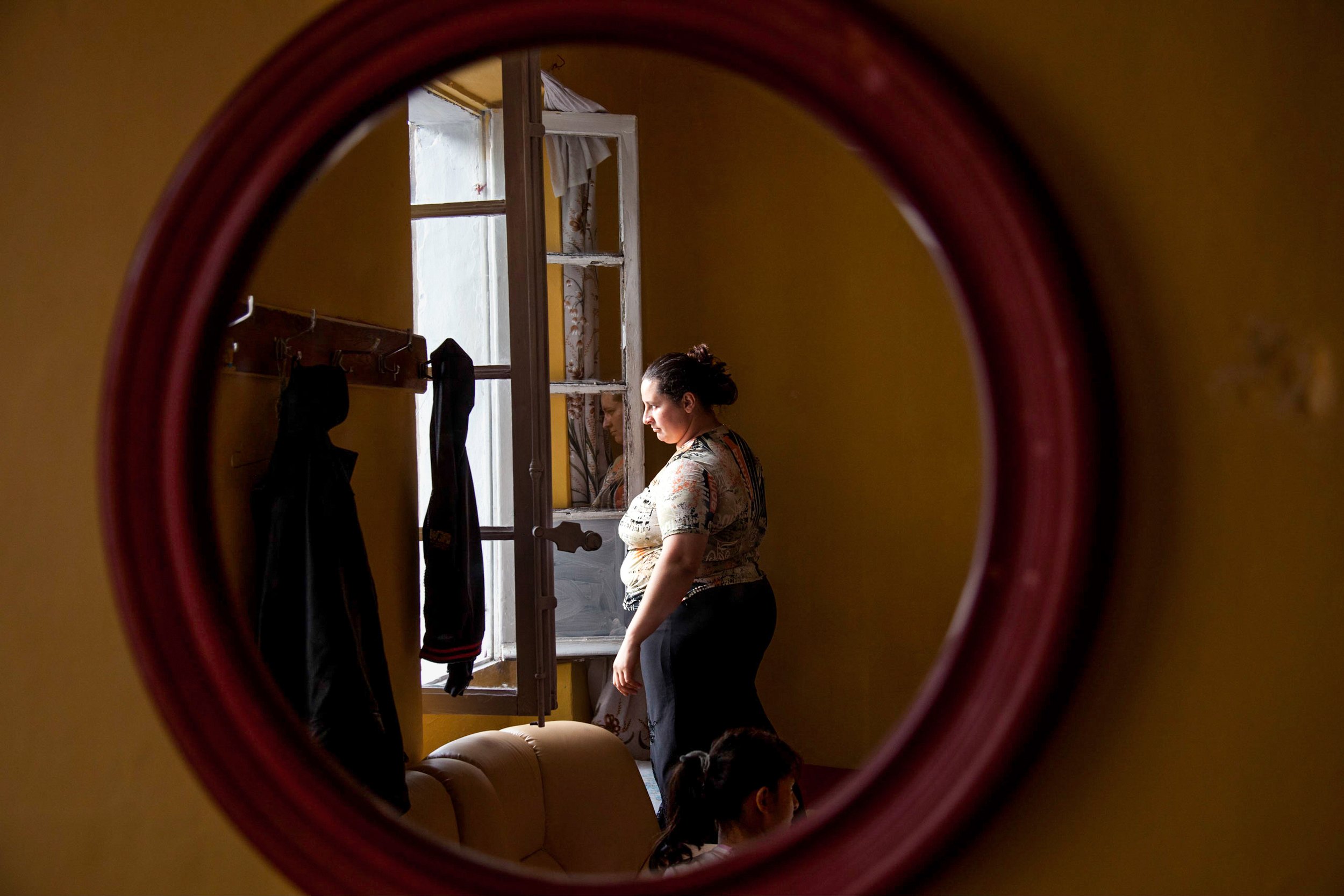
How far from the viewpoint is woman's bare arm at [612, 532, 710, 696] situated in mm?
850

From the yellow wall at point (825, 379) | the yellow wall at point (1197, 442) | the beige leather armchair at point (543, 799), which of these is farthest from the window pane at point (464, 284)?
the yellow wall at point (1197, 442)

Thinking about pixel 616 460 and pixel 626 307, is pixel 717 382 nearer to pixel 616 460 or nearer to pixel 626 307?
pixel 626 307

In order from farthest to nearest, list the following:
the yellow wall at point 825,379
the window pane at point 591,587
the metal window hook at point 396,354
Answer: the window pane at point 591,587, the metal window hook at point 396,354, the yellow wall at point 825,379

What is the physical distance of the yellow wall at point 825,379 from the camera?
66cm

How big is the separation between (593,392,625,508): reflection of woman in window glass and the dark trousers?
19cm

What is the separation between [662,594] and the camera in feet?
2.86

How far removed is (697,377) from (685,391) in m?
0.02

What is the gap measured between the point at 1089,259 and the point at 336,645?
71 centimetres

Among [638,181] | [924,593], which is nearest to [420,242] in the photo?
[638,181]

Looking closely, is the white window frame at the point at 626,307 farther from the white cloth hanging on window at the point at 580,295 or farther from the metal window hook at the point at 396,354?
the metal window hook at the point at 396,354

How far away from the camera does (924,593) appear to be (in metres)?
0.66

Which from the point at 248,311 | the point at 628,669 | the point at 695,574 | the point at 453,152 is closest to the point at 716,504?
the point at 695,574

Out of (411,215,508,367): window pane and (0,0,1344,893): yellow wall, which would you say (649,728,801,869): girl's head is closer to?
(0,0,1344,893): yellow wall

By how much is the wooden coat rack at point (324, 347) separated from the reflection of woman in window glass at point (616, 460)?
0.21 m
